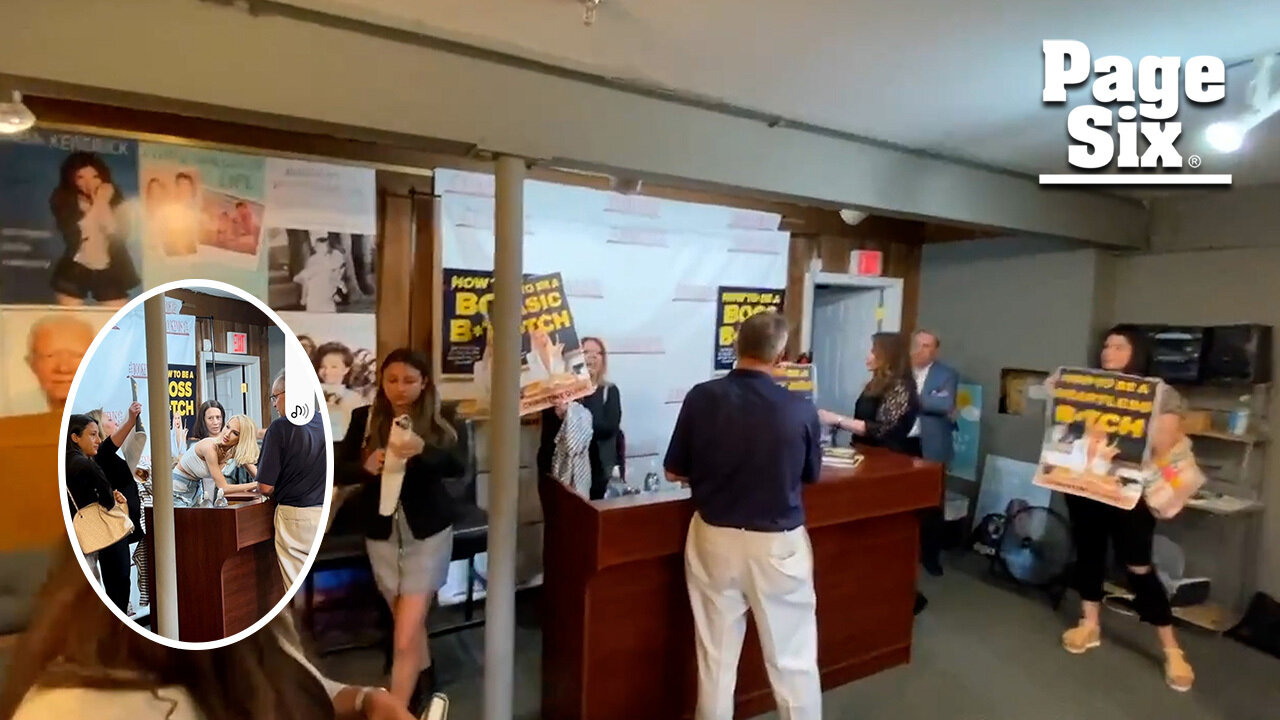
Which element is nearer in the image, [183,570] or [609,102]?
[183,570]

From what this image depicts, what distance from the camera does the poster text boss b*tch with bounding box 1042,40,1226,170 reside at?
85.0 inches

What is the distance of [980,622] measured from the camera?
11.9ft

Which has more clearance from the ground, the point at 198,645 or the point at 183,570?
the point at 183,570

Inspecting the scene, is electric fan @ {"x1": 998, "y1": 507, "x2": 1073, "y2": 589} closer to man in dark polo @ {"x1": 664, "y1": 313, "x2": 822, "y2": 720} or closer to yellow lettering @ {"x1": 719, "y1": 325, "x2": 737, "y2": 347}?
yellow lettering @ {"x1": 719, "y1": 325, "x2": 737, "y2": 347}

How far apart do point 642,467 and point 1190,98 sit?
2849 millimetres

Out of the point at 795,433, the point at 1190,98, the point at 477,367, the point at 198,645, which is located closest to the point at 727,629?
the point at 795,433

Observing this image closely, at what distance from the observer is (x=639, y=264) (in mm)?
3820

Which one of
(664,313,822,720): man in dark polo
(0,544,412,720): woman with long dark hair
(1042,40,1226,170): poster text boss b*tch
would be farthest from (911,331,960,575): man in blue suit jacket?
(0,544,412,720): woman with long dark hair

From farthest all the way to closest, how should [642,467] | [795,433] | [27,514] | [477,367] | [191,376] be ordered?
[642,467]
[477,367]
[795,433]
[27,514]
[191,376]

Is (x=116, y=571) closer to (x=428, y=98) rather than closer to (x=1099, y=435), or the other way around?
(x=428, y=98)

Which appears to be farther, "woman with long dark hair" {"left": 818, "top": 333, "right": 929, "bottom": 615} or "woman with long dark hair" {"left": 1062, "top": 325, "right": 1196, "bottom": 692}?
"woman with long dark hair" {"left": 818, "top": 333, "right": 929, "bottom": 615}

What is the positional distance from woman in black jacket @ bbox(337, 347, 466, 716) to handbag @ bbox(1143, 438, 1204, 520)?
291 cm

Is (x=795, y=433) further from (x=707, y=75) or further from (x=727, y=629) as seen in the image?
(x=707, y=75)

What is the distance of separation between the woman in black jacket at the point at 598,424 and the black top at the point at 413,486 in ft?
2.99
